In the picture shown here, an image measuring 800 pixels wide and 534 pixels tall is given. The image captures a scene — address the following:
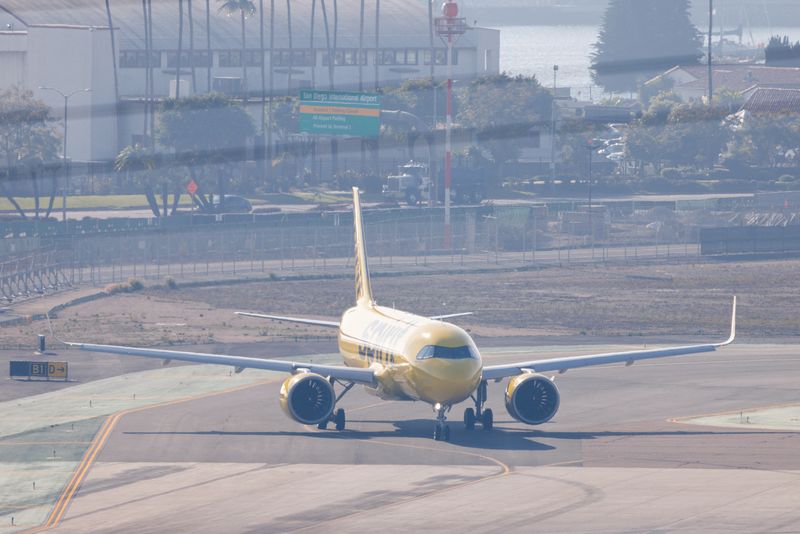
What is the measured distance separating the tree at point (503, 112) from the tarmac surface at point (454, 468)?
418ft

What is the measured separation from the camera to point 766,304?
96688 mm

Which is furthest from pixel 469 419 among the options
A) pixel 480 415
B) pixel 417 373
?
pixel 417 373

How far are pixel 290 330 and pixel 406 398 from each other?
3732 cm

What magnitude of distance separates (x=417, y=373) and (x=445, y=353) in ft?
4.17

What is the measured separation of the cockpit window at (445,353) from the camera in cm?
4788

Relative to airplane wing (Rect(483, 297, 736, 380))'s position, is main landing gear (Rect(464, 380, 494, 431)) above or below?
below

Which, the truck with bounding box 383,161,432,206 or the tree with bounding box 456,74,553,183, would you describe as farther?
the tree with bounding box 456,74,553,183

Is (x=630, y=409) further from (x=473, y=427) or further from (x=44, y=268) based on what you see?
(x=44, y=268)

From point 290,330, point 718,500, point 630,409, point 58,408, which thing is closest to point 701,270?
point 290,330

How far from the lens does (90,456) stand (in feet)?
159

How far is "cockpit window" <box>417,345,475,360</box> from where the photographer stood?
47.9 m

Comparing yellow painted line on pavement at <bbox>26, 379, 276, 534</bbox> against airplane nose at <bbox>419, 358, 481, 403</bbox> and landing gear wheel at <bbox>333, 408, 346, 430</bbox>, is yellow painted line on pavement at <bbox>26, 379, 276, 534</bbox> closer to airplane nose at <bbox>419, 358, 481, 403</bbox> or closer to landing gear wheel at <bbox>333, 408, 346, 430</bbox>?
landing gear wheel at <bbox>333, 408, 346, 430</bbox>

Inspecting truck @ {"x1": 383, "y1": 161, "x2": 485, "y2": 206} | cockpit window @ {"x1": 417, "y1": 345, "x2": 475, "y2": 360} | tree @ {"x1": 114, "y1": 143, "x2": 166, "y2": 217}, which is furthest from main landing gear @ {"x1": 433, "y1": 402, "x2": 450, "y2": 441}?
truck @ {"x1": 383, "y1": 161, "x2": 485, "y2": 206}

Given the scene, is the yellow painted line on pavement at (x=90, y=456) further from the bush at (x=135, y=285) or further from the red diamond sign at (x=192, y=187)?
the red diamond sign at (x=192, y=187)
